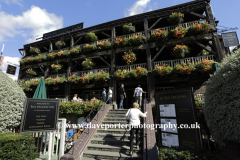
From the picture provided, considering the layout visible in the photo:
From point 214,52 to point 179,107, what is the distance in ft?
30.7

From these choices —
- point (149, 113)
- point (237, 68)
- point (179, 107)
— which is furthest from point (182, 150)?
point (149, 113)

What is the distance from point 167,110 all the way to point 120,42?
976 centimetres

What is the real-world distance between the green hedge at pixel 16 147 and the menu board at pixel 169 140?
12.8ft

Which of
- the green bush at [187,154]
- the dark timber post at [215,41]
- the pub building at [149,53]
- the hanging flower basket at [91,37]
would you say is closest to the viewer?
A: the green bush at [187,154]

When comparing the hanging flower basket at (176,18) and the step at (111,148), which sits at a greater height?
the hanging flower basket at (176,18)

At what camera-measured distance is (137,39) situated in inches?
449

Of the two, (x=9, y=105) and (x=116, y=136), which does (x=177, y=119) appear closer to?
(x=116, y=136)

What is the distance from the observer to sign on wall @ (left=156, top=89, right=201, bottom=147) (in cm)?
292

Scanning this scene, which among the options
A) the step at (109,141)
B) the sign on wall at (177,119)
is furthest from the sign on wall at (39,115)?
the sign on wall at (177,119)

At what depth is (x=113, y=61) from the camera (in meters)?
12.4

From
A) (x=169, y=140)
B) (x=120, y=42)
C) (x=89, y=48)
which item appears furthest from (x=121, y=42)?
(x=169, y=140)

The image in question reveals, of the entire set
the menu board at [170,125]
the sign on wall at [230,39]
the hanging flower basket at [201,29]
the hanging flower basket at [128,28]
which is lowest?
the menu board at [170,125]

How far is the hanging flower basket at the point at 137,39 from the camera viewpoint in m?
11.4

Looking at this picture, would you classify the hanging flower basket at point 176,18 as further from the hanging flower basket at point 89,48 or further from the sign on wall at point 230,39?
the hanging flower basket at point 89,48
